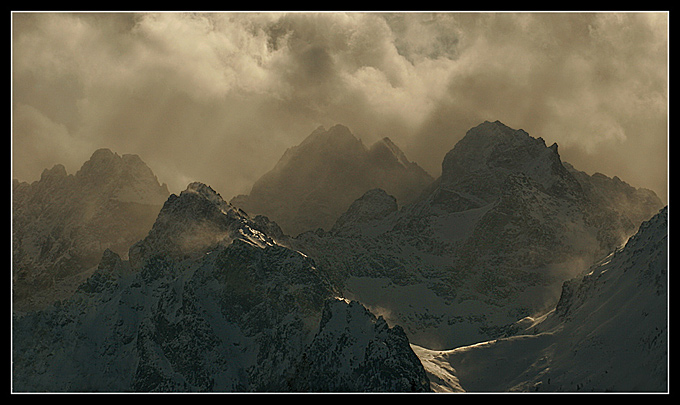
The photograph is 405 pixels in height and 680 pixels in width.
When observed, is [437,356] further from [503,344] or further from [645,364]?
[645,364]

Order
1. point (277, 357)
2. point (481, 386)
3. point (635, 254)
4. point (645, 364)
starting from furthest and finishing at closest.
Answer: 1. point (277, 357)
2. point (635, 254)
3. point (481, 386)
4. point (645, 364)

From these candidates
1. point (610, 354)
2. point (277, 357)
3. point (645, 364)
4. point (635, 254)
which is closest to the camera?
point (645, 364)

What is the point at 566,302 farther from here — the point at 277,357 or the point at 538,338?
the point at 277,357

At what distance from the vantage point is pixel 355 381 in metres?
151

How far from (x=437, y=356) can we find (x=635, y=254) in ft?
142

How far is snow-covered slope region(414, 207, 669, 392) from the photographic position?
150 metres

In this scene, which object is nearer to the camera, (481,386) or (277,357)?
(481,386)

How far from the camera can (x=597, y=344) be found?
534ft

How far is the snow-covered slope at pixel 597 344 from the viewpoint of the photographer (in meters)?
150

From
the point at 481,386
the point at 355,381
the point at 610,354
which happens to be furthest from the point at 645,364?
the point at 355,381
